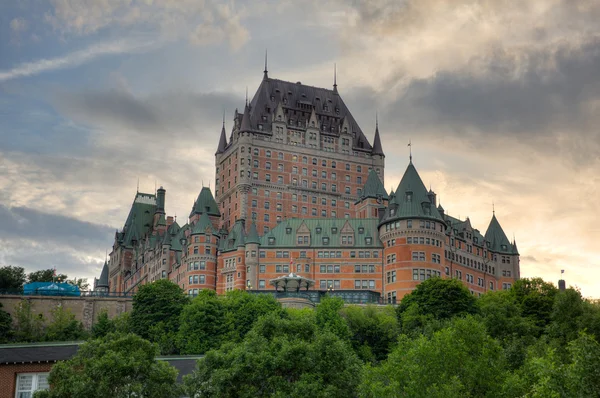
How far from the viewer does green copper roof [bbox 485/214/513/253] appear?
183 m

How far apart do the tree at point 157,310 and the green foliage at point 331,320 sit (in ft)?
71.8

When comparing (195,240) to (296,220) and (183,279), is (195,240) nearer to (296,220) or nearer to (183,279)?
(183,279)

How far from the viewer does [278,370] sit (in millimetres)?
71250

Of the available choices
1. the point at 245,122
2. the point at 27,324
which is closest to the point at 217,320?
the point at 27,324

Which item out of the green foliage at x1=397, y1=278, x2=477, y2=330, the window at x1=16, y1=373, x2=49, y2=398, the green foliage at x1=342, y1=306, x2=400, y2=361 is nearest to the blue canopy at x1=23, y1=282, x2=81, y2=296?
the green foliage at x1=342, y1=306, x2=400, y2=361

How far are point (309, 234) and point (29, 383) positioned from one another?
98044 millimetres

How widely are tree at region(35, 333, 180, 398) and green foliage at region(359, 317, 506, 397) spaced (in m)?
15.0

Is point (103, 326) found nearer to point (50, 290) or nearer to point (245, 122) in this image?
point (50, 290)

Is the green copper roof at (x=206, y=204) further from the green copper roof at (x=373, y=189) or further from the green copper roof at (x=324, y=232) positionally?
the green copper roof at (x=373, y=189)

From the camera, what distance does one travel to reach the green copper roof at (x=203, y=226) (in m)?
171

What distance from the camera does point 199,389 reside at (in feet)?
229

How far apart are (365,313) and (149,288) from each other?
31963mm

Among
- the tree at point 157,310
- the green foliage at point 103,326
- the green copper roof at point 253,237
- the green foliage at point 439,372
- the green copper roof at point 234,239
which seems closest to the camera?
the green foliage at point 439,372

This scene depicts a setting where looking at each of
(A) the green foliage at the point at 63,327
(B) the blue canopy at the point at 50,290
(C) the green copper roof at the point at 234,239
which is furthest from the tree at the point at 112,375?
(C) the green copper roof at the point at 234,239
